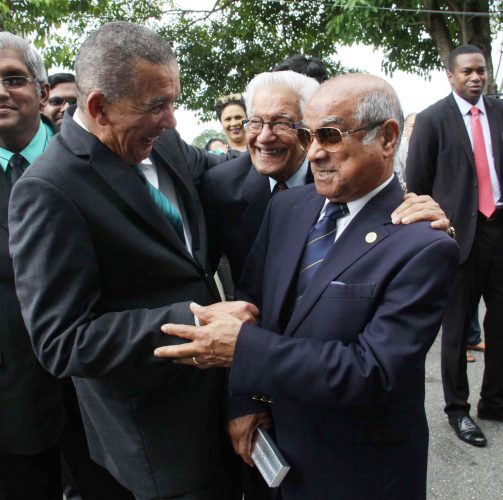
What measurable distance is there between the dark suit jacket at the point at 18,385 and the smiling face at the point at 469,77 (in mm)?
2747

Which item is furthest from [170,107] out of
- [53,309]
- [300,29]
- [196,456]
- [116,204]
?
[300,29]

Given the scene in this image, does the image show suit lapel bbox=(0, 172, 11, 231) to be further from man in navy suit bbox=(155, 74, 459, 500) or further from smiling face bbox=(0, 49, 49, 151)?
man in navy suit bbox=(155, 74, 459, 500)

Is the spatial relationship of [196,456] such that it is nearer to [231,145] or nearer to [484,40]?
[231,145]

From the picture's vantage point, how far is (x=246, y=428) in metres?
1.70

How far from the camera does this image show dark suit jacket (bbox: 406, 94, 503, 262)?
3.23 metres

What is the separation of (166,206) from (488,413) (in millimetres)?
2666

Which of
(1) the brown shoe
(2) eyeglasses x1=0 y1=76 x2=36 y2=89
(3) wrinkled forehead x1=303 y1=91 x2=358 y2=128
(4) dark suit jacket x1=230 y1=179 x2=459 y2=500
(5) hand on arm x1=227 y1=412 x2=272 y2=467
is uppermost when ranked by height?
(2) eyeglasses x1=0 y1=76 x2=36 y2=89

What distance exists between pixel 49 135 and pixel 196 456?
138cm

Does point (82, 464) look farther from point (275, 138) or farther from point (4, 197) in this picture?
point (275, 138)

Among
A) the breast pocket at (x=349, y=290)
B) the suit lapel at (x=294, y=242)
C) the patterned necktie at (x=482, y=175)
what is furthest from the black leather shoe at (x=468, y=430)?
the breast pocket at (x=349, y=290)

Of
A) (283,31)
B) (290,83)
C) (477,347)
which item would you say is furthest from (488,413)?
(283,31)

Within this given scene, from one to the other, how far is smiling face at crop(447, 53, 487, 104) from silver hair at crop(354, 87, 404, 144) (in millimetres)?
2101

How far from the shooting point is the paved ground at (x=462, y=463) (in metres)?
2.72

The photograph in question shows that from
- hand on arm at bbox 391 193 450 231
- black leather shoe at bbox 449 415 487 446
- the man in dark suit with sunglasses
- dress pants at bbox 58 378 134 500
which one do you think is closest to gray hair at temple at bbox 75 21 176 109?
hand on arm at bbox 391 193 450 231
